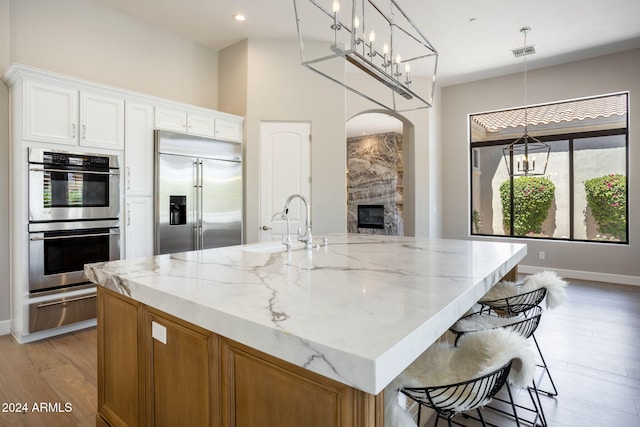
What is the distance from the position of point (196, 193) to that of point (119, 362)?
8.20 ft

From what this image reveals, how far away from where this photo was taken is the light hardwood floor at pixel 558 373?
1.99m

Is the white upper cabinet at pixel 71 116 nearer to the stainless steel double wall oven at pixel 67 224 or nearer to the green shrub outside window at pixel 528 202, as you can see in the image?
the stainless steel double wall oven at pixel 67 224

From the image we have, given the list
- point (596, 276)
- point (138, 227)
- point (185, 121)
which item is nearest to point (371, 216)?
point (596, 276)

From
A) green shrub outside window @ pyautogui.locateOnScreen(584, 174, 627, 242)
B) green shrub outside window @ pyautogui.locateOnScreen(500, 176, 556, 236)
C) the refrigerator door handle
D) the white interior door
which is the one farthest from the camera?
green shrub outside window @ pyautogui.locateOnScreen(500, 176, 556, 236)

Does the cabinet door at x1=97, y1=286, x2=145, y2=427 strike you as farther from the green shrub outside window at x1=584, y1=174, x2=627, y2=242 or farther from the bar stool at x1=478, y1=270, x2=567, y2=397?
the green shrub outside window at x1=584, y1=174, x2=627, y2=242

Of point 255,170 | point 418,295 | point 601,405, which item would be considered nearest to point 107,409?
point 418,295

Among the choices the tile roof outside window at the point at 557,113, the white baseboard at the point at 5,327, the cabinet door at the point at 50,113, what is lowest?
the white baseboard at the point at 5,327

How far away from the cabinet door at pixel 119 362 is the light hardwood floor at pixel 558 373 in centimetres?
38

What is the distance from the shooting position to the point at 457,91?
6363 millimetres

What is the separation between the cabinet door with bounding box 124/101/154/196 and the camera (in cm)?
350

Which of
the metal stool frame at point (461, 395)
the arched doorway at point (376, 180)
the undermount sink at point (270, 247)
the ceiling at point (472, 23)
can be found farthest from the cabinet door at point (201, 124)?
the arched doorway at point (376, 180)

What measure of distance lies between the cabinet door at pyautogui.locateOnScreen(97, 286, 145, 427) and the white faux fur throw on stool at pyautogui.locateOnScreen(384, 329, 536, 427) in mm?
1091

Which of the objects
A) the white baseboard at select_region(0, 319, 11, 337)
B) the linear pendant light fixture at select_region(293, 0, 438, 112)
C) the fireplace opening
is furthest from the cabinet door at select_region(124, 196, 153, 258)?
the fireplace opening

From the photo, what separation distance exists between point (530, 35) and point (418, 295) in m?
4.65
